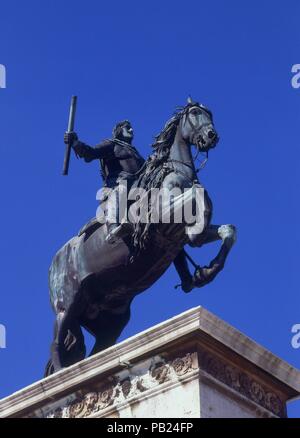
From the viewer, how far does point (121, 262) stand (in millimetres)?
15656

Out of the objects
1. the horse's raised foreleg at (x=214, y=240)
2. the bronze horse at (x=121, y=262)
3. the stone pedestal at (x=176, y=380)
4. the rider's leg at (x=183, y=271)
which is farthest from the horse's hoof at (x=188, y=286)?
the stone pedestal at (x=176, y=380)

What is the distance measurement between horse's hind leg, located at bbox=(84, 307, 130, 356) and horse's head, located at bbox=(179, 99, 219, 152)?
2234mm

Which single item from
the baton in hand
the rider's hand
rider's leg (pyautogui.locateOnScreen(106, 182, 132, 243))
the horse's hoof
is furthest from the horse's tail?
the rider's hand

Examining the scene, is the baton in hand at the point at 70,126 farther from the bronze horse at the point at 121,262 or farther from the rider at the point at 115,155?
→ the bronze horse at the point at 121,262

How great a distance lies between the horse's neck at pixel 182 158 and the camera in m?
15.8

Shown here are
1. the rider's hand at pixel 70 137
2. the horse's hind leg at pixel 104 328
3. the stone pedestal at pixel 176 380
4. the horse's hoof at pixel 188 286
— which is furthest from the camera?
the rider's hand at pixel 70 137

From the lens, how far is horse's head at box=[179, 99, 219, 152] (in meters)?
15.8

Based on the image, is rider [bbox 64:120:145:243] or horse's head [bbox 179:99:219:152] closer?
horse's head [bbox 179:99:219:152]

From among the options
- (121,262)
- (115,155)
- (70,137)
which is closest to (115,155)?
(115,155)

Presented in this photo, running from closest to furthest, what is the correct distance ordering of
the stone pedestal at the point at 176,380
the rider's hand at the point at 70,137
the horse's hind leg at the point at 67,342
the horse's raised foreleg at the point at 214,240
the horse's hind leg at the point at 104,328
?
the stone pedestal at the point at 176,380
the horse's raised foreleg at the point at 214,240
the horse's hind leg at the point at 67,342
the horse's hind leg at the point at 104,328
the rider's hand at the point at 70,137

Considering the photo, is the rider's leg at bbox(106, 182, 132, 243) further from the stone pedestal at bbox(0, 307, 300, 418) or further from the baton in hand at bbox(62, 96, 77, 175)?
the stone pedestal at bbox(0, 307, 300, 418)

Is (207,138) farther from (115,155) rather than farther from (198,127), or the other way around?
(115,155)
